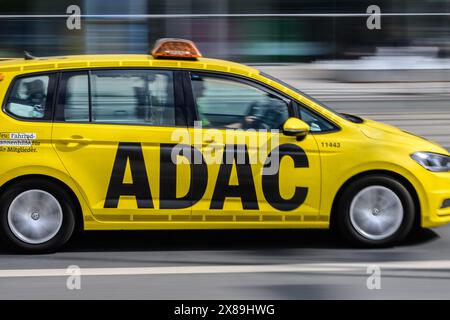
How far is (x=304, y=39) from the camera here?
14000 millimetres

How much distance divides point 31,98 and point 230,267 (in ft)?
6.43

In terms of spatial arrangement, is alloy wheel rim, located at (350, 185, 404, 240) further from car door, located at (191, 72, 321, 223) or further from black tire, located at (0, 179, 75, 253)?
black tire, located at (0, 179, 75, 253)

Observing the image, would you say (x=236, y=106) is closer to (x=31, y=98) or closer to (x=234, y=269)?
(x=234, y=269)

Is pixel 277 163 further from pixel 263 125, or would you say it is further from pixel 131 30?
pixel 131 30

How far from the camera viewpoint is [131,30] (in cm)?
1354

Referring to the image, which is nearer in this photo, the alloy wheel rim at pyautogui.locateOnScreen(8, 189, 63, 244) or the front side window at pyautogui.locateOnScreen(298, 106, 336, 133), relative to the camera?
the alloy wheel rim at pyautogui.locateOnScreen(8, 189, 63, 244)

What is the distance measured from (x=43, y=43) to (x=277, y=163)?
7.68m

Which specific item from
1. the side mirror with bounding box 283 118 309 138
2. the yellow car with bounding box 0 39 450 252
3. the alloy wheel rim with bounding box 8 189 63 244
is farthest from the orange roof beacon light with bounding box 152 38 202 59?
the alloy wheel rim with bounding box 8 189 63 244

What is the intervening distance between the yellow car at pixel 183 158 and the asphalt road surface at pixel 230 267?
229 millimetres

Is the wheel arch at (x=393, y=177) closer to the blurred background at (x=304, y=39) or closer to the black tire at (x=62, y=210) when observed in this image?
the black tire at (x=62, y=210)

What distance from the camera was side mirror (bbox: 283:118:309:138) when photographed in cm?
680

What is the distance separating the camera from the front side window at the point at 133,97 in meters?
6.82

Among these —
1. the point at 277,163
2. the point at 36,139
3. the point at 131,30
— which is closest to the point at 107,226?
the point at 36,139

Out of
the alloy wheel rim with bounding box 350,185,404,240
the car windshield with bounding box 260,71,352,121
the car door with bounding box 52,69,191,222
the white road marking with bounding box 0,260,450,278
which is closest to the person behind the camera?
the white road marking with bounding box 0,260,450,278
